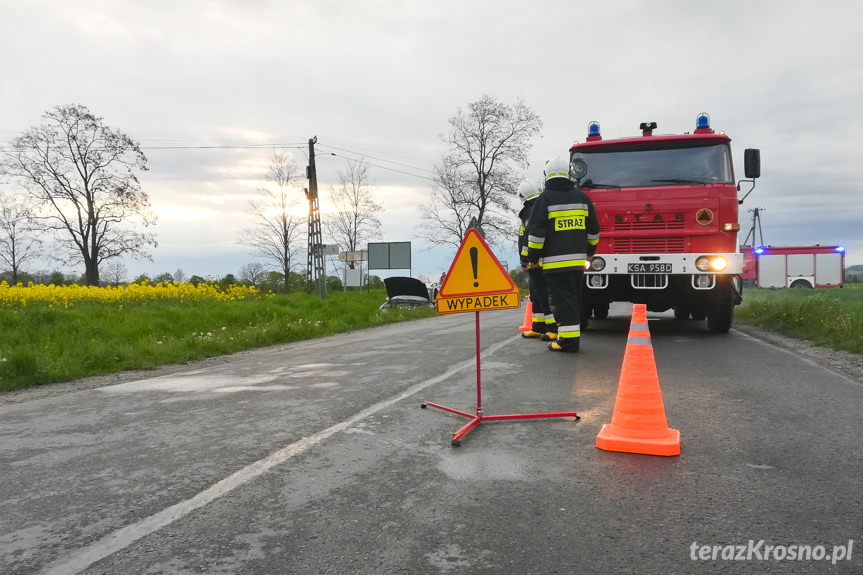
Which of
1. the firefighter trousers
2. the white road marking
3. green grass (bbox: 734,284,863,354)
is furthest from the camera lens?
green grass (bbox: 734,284,863,354)

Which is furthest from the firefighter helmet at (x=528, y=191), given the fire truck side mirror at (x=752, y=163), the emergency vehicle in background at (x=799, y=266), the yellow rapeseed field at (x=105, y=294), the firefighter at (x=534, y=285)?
the emergency vehicle in background at (x=799, y=266)

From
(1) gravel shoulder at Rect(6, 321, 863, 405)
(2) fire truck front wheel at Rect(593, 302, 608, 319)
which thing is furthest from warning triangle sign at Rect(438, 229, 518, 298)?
(2) fire truck front wheel at Rect(593, 302, 608, 319)

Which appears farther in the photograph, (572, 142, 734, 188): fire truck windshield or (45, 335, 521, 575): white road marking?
(572, 142, 734, 188): fire truck windshield

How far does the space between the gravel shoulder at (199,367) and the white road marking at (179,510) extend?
151 inches

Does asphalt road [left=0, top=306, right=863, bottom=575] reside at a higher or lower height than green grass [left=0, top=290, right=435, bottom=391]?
lower

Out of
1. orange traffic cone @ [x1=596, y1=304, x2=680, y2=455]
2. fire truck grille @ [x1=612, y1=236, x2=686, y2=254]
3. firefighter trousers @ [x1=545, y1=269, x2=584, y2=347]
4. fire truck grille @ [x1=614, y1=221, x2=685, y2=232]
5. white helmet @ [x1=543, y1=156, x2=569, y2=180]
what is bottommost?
orange traffic cone @ [x1=596, y1=304, x2=680, y2=455]

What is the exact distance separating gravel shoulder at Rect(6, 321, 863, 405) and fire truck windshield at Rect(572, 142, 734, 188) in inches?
105

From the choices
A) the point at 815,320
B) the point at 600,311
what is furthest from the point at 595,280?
the point at 815,320

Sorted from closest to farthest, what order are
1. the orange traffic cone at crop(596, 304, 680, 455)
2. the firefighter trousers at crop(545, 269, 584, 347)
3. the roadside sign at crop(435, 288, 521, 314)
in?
the orange traffic cone at crop(596, 304, 680, 455) < the roadside sign at crop(435, 288, 521, 314) < the firefighter trousers at crop(545, 269, 584, 347)

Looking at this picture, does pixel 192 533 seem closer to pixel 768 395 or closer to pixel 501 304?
pixel 501 304

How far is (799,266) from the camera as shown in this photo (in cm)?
4750

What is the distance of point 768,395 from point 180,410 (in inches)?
193

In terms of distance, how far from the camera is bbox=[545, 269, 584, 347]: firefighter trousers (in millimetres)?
7594

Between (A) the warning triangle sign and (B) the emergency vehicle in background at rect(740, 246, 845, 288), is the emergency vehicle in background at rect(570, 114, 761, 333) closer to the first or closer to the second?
(A) the warning triangle sign
